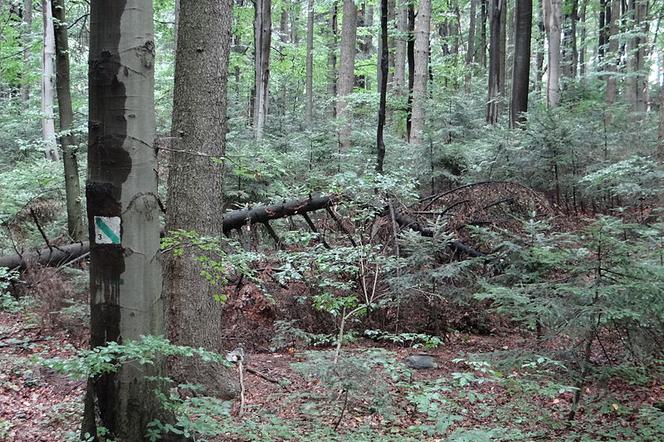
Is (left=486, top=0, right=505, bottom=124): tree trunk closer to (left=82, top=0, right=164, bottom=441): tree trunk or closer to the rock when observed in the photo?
the rock

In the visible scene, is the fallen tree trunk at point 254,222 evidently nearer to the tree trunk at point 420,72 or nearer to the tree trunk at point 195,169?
the tree trunk at point 195,169

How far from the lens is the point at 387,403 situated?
4.63 m

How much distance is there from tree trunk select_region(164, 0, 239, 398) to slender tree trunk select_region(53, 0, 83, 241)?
5459mm

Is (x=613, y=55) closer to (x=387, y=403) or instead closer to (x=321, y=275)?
(x=321, y=275)

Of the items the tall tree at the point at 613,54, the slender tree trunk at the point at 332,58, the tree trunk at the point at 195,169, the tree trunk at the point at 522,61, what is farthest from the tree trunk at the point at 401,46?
the tree trunk at the point at 195,169

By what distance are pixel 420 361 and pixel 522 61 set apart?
34.7 ft

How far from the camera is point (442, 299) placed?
738 cm

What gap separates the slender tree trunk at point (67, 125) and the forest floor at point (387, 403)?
4.11 meters

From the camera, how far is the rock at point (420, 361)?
660cm

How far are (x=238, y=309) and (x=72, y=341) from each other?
86.1 inches

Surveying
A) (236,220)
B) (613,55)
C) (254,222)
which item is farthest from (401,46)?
(236,220)

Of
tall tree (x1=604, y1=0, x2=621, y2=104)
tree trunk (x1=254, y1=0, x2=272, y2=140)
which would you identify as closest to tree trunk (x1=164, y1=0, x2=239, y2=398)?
tree trunk (x1=254, y1=0, x2=272, y2=140)

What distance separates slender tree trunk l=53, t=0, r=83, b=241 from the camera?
955 cm

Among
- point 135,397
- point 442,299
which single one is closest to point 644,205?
point 442,299
